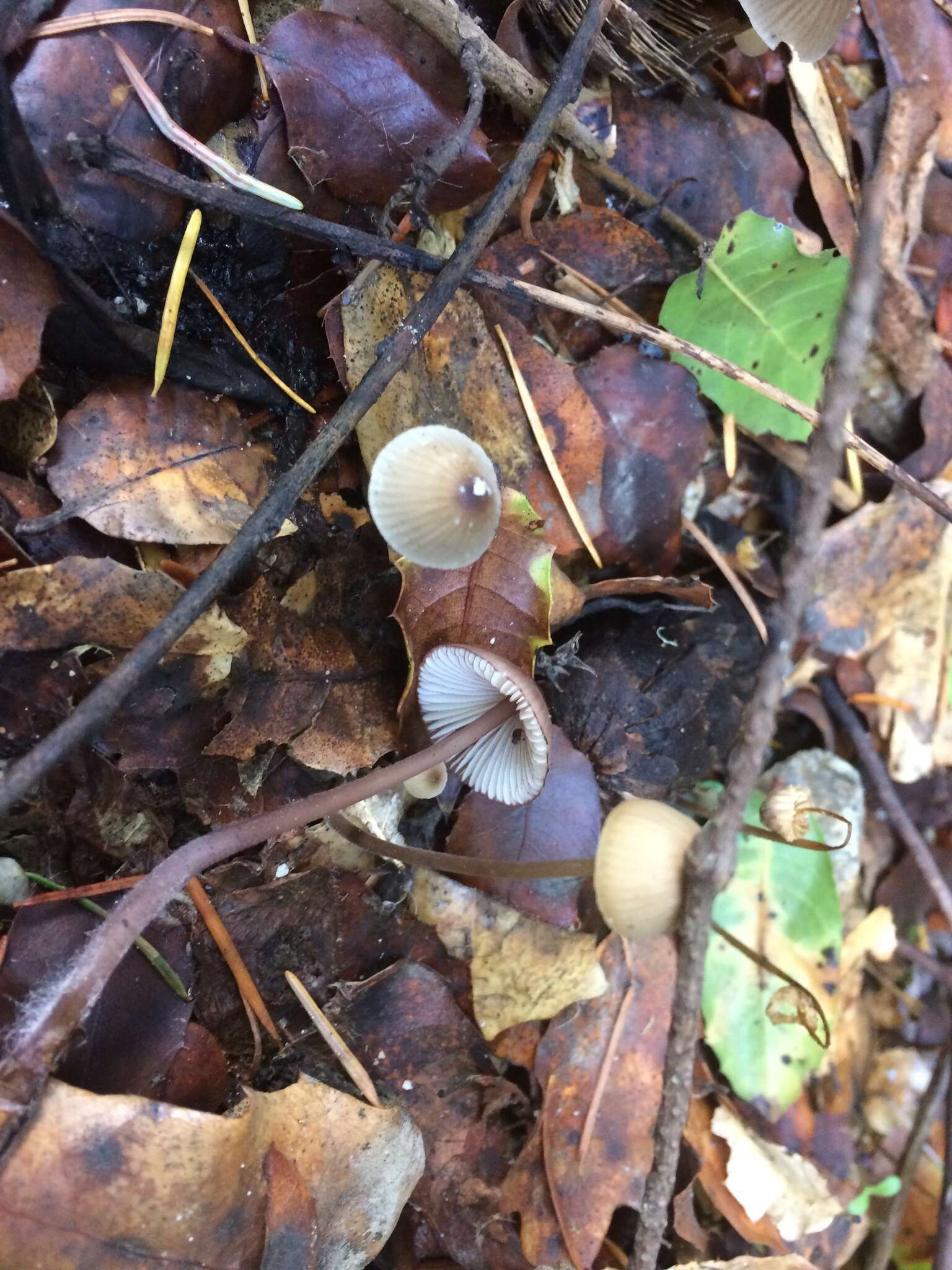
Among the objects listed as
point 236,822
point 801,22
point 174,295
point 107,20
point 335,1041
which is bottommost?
point 335,1041

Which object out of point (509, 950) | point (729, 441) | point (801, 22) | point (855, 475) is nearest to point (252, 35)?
point (801, 22)

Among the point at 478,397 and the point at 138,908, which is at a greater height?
the point at 478,397

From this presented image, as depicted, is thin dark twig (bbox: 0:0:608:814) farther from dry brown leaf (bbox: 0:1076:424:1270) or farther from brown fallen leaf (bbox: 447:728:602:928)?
brown fallen leaf (bbox: 447:728:602:928)

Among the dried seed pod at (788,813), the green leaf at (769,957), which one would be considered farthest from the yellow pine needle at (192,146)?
the green leaf at (769,957)

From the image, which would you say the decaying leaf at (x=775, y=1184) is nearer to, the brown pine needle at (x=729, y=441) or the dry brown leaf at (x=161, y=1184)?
the dry brown leaf at (x=161, y=1184)

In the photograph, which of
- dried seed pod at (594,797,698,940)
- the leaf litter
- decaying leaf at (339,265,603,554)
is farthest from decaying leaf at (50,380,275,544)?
dried seed pod at (594,797,698,940)

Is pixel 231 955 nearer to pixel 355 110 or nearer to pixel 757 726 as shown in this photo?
pixel 757 726
